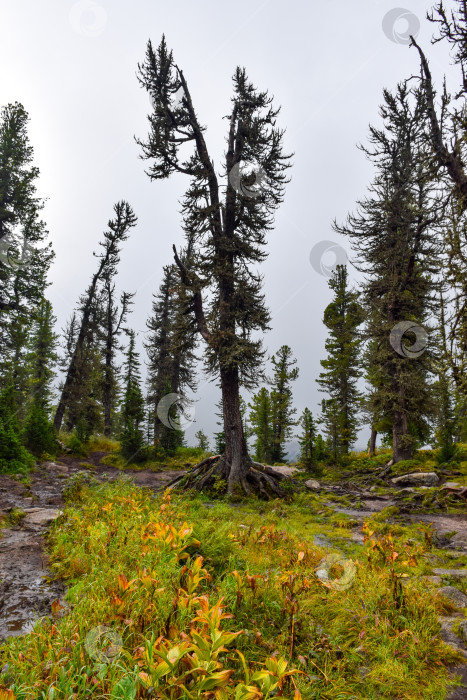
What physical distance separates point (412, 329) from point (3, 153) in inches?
895

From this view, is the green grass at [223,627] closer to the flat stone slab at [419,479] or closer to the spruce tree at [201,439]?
the flat stone slab at [419,479]

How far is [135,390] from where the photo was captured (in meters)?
22.6

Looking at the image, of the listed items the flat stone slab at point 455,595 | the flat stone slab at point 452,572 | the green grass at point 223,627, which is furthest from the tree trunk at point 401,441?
the flat stone slab at point 455,595

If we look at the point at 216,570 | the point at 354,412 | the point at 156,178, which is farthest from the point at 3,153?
the point at 354,412

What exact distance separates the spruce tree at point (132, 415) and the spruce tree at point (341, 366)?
45.5 feet

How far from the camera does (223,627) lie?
2.61 meters

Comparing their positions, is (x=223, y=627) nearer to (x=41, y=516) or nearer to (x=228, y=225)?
(x=41, y=516)

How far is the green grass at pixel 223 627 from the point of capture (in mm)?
1850

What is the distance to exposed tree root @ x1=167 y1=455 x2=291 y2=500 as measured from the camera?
10.3m

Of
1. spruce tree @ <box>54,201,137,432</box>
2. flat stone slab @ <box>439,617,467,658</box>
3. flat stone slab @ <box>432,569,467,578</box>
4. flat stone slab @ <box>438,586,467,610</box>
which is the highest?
spruce tree @ <box>54,201,137,432</box>

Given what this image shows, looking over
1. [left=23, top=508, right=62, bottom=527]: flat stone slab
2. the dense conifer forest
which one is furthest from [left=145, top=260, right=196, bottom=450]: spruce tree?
[left=23, top=508, right=62, bottom=527]: flat stone slab

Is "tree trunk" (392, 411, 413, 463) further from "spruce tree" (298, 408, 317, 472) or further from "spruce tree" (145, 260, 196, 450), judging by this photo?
"spruce tree" (145, 260, 196, 450)

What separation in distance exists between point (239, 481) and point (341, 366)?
18897mm

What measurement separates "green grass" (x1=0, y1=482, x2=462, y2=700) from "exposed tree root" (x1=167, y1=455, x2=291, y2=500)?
238 inches
